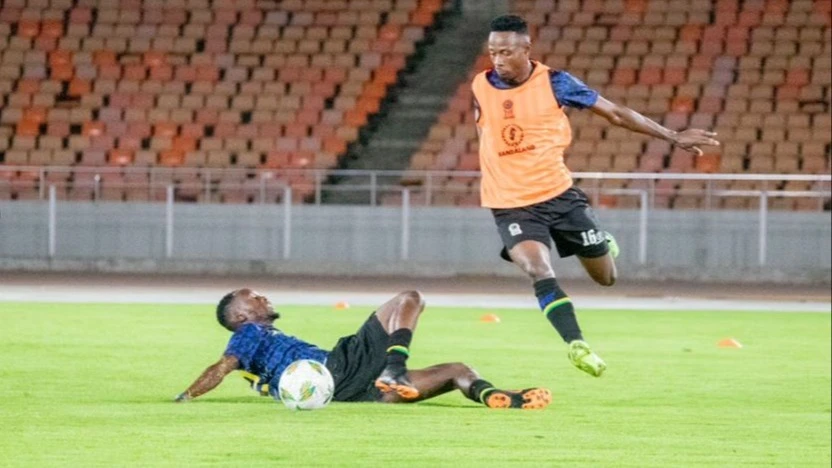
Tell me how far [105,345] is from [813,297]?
1405 centimetres

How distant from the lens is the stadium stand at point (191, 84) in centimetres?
3197

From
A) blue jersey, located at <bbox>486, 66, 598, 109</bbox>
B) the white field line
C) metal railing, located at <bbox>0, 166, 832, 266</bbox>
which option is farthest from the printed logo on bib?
metal railing, located at <bbox>0, 166, 832, 266</bbox>

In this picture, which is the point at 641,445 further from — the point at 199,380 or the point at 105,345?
the point at 105,345

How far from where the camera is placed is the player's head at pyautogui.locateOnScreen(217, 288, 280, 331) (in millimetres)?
10680

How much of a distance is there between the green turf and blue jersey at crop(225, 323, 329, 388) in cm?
28

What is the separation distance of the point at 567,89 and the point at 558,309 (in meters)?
1.47

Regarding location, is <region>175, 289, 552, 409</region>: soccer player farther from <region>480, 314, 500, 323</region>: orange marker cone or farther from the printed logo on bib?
<region>480, 314, 500, 323</region>: orange marker cone

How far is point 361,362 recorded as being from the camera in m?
10.8

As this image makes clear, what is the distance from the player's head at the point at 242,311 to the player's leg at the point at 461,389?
3.03 feet

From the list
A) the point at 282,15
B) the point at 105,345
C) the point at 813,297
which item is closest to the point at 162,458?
the point at 105,345

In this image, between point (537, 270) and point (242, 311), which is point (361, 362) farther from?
point (537, 270)

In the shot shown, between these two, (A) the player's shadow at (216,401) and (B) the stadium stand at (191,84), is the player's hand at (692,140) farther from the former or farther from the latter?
(B) the stadium stand at (191,84)

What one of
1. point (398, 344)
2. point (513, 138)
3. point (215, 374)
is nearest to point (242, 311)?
point (215, 374)

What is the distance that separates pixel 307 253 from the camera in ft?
99.3
